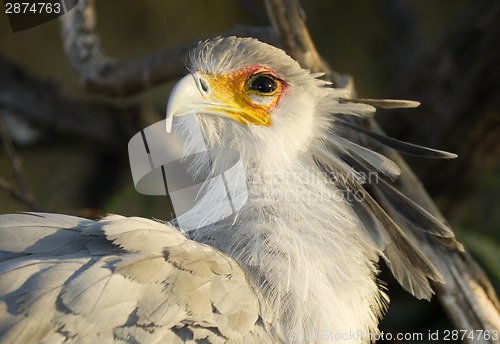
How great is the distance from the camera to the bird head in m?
1.34

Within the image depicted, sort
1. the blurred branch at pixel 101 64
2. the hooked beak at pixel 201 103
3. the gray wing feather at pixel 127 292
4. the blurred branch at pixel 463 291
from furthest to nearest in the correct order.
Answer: the blurred branch at pixel 101 64 → the blurred branch at pixel 463 291 → the hooked beak at pixel 201 103 → the gray wing feather at pixel 127 292

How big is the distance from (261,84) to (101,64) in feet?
4.56

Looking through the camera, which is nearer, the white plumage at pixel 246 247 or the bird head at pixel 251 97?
the white plumage at pixel 246 247

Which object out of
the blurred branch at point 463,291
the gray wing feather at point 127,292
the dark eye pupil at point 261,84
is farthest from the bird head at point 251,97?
the blurred branch at point 463,291

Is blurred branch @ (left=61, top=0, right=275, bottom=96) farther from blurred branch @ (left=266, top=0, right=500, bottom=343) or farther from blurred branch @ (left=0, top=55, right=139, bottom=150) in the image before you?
blurred branch @ (left=266, top=0, right=500, bottom=343)

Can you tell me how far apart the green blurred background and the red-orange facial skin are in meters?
0.98

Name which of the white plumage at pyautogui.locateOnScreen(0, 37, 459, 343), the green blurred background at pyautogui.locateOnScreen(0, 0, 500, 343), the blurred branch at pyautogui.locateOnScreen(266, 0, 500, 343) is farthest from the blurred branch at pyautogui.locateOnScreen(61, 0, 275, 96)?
the blurred branch at pyautogui.locateOnScreen(266, 0, 500, 343)

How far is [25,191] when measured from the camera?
204 cm

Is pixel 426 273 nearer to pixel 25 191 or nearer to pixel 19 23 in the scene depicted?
pixel 25 191

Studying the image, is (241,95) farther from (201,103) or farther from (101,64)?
(101,64)

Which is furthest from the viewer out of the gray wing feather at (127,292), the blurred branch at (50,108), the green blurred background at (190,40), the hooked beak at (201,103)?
the blurred branch at (50,108)

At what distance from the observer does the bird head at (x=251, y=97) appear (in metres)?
1.34

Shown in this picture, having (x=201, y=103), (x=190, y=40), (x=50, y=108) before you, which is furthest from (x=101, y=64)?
(x=201, y=103)

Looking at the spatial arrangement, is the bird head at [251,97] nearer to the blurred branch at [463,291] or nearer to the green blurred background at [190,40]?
the blurred branch at [463,291]
